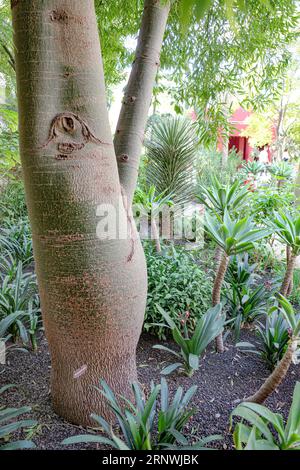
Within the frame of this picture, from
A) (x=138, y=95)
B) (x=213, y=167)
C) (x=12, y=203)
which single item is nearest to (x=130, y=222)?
(x=138, y=95)

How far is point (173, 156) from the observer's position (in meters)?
6.57

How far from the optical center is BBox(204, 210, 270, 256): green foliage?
204 centimetres

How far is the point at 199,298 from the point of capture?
2.68 m

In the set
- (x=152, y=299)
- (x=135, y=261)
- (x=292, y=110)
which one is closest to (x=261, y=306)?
(x=152, y=299)

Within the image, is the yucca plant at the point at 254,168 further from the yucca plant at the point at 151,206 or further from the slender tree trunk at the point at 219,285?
the slender tree trunk at the point at 219,285

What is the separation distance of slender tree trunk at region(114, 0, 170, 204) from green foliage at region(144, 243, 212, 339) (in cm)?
109

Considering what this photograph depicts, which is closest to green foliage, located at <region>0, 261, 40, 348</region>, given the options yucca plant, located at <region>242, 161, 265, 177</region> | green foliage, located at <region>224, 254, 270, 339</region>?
green foliage, located at <region>224, 254, 270, 339</region>

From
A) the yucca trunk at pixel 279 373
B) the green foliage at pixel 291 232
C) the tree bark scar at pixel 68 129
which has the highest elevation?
the tree bark scar at pixel 68 129

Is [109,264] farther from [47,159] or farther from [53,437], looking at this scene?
[53,437]

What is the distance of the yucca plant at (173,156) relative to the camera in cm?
655

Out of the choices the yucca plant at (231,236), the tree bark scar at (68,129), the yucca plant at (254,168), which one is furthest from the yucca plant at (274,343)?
the yucca plant at (254,168)

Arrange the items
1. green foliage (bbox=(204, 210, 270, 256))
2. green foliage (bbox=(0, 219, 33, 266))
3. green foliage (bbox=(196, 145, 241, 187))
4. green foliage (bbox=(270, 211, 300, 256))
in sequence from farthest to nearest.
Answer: green foliage (bbox=(196, 145, 241, 187)) < green foliage (bbox=(0, 219, 33, 266)) < green foliage (bbox=(270, 211, 300, 256)) < green foliage (bbox=(204, 210, 270, 256))

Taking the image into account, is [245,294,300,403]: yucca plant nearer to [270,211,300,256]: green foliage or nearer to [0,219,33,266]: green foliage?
[270,211,300,256]: green foliage

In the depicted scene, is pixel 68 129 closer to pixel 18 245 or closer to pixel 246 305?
pixel 246 305
